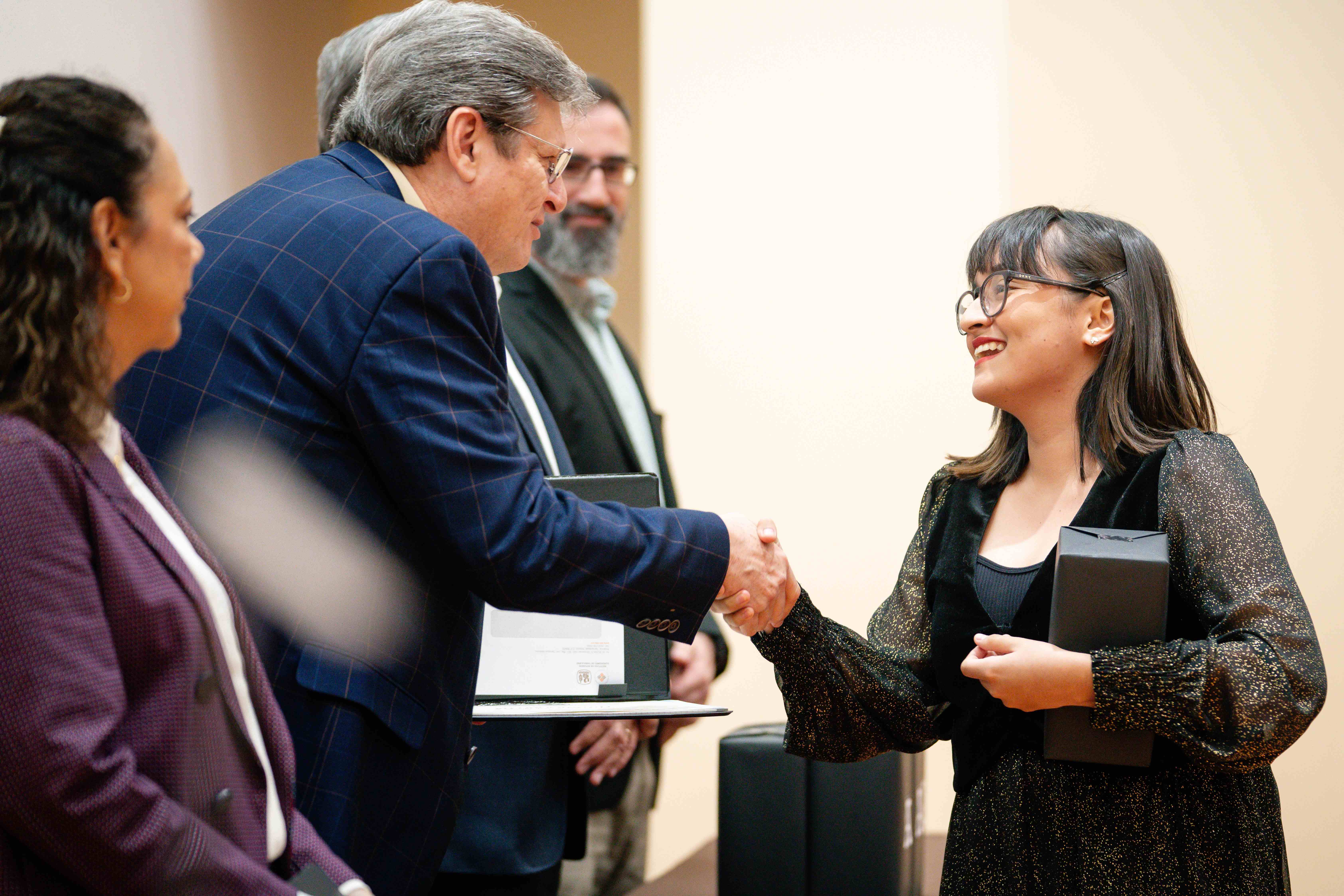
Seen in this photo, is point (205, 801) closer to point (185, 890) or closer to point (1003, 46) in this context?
point (185, 890)

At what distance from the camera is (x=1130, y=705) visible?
156cm

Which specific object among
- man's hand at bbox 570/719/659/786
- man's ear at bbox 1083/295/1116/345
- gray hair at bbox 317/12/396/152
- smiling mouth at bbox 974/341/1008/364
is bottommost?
man's hand at bbox 570/719/659/786

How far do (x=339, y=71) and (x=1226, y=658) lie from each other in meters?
1.97

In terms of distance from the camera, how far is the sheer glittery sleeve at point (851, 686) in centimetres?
187

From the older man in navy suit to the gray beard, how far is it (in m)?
1.72

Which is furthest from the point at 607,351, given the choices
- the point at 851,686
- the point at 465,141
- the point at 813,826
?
the point at 851,686

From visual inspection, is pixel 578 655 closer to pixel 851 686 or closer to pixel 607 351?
pixel 851 686

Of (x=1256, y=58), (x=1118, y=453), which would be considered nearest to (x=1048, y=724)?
(x=1118, y=453)

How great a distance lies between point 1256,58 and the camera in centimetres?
364

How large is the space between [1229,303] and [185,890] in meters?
3.49

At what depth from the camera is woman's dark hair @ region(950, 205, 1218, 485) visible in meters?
1.81

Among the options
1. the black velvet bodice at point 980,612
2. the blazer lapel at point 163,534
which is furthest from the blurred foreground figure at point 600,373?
the blazer lapel at point 163,534

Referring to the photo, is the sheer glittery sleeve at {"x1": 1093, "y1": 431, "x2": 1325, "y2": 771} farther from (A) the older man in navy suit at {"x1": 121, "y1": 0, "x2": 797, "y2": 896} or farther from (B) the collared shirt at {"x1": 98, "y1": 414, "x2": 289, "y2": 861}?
(B) the collared shirt at {"x1": 98, "y1": 414, "x2": 289, "y2": 861}

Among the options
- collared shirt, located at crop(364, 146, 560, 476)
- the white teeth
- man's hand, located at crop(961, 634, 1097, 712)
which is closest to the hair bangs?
the white teeth
